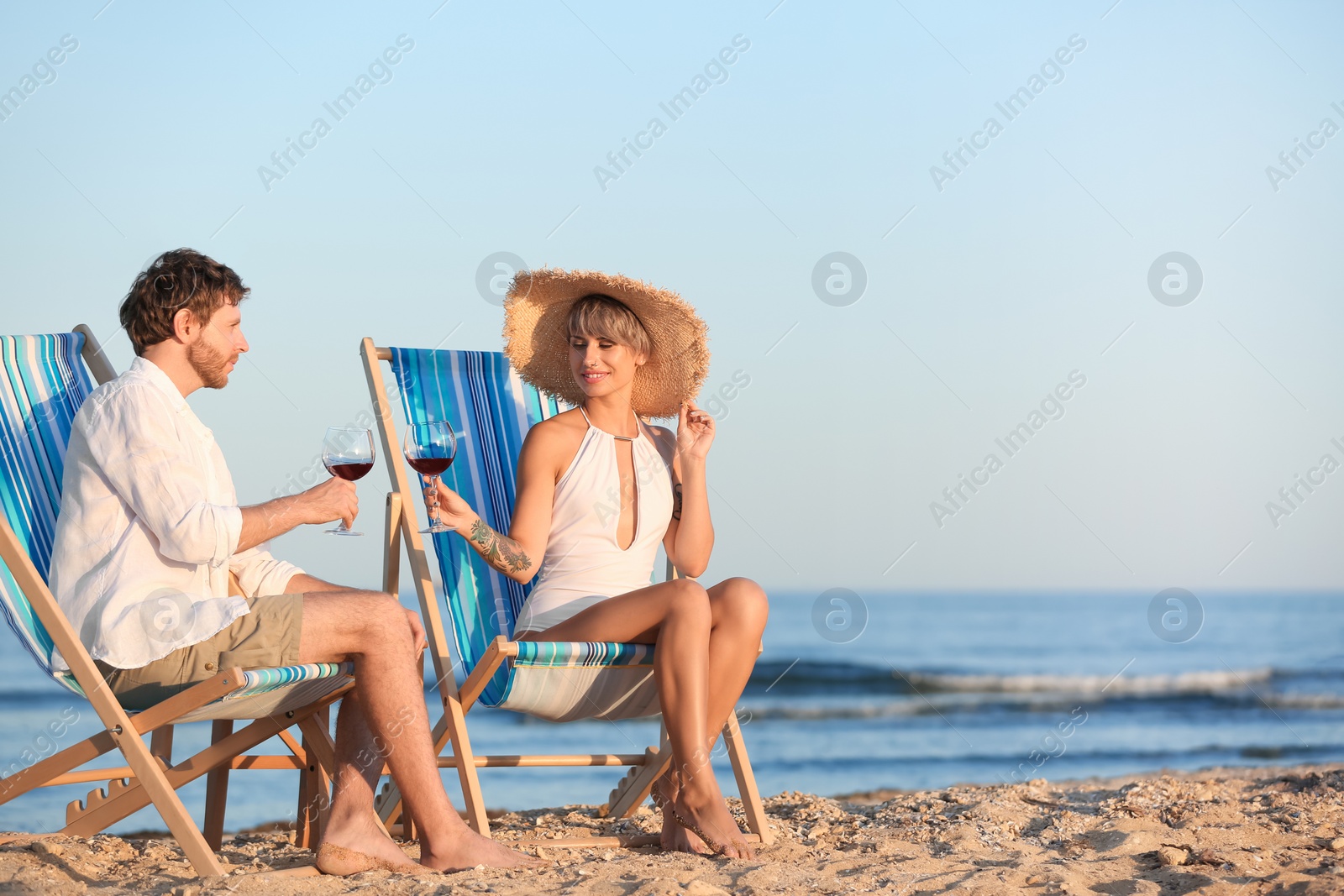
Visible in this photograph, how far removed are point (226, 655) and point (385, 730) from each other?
353mm

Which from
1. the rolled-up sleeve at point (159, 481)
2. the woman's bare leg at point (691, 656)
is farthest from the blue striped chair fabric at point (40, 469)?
the woman's bare leg at point (691, 656)

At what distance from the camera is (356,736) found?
8.29 feet

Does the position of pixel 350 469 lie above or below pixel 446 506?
above

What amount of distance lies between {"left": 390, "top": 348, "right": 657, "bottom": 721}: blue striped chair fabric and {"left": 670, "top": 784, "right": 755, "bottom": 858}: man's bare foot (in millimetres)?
342

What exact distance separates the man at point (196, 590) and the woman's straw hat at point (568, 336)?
1055 mm

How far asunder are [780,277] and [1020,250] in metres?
4.36

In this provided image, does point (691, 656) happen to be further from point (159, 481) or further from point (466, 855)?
point (159, 481)

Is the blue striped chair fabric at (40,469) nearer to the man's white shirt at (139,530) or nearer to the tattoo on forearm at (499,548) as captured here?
the man's white shirt at (139,530)

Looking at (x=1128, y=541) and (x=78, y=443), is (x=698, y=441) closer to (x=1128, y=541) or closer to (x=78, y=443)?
(x=78, y=443)

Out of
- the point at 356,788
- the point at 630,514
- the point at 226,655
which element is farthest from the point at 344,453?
the point at 630,514

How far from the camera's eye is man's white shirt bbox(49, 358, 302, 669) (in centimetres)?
233

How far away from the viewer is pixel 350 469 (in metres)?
2.50

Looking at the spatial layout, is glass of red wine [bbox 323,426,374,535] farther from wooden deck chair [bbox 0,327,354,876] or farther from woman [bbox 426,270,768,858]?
wooden deck chair [bbox 0,327,354,876]

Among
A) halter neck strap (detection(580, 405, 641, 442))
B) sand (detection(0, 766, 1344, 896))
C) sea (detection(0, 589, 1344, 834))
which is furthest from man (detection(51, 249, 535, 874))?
halter neck strap (detection(580, 405, 641, 442))
